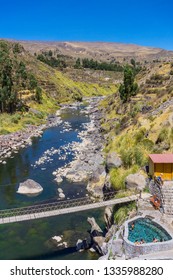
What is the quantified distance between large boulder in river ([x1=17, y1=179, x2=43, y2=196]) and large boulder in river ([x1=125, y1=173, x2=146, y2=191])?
1086cm

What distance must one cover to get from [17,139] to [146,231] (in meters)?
41.7

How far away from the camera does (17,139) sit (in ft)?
197

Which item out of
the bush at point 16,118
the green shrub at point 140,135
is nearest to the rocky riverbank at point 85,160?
the green shrub at point 140,135

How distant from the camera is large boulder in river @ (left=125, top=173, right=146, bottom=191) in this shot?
92.0 feet

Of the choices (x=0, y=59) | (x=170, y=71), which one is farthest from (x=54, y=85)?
(x=170, y=71)

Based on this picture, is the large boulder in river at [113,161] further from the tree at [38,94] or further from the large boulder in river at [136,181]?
the tree at [38,94]

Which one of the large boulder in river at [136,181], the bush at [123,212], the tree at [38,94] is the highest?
the tree at [38,94]

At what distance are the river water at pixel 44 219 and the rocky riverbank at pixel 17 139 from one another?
138 cm

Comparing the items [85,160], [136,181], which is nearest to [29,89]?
[85,160]

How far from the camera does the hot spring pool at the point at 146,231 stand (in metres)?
21.1

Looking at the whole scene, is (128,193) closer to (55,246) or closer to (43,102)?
(55,246)

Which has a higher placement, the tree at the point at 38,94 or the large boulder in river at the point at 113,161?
the tree at the point at 38,94

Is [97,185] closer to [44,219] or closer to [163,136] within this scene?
[44,219]
